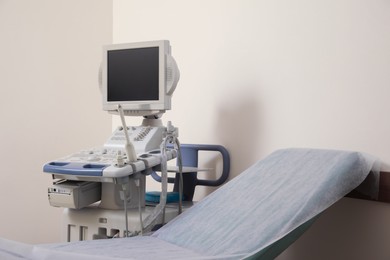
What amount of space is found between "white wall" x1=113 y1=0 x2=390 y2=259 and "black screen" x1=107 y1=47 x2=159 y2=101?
416 mm

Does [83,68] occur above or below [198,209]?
above

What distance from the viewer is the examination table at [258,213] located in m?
0.94

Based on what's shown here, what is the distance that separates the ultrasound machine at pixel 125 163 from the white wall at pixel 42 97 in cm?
91

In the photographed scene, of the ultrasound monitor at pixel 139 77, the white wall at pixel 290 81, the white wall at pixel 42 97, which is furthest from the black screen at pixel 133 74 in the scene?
the white wall at pixel 42 97

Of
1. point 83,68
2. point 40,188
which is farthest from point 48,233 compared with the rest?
point 83,68

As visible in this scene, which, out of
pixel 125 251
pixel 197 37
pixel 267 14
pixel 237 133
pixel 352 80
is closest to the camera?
pixel 125 251

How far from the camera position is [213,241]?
1.03 meters

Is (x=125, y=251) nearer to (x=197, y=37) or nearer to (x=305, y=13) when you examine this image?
A: (x=305, y=13)

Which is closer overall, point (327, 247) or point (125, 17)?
point (327, 247)

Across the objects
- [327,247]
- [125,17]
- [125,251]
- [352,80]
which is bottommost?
[327,247]

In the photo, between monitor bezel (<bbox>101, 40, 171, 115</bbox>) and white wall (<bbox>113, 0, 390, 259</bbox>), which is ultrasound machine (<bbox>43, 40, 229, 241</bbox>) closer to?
monitor bezel (<bbox>101, 40, 171, 115</bbox>)

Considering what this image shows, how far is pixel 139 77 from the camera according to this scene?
147cm

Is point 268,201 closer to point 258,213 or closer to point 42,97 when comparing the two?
point 258,213

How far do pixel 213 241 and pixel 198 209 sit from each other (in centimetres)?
24
